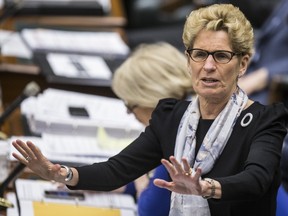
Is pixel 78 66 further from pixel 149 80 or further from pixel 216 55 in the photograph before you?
pixel 216 55

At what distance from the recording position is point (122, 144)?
9.08 feet

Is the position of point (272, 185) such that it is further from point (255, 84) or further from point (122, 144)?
point (255, 84)

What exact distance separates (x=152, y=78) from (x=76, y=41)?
1.53m

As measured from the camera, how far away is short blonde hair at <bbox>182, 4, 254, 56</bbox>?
65.9 inches

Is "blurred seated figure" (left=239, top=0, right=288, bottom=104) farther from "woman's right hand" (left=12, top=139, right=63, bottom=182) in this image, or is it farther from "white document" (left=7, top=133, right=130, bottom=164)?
"woman's right hand" (left=12, top=139, right=63, bottom=182)

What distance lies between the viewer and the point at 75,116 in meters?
2.97

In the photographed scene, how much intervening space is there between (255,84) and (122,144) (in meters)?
1.18

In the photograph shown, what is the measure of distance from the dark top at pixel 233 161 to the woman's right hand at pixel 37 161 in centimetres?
8

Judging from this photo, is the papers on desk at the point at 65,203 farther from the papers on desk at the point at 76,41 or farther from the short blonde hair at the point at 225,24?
the papers on desk at the point at 76,41

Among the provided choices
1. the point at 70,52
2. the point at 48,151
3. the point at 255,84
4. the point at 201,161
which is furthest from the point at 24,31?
the point at 201,161

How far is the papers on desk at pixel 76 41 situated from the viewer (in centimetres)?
364

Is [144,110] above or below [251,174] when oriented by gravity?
below

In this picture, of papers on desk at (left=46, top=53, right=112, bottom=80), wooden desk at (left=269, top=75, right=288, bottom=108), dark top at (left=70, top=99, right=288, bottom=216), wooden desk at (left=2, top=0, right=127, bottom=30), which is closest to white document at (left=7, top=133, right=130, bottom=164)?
papers on desk at (left=46, top=53, right=112, bottom=80)

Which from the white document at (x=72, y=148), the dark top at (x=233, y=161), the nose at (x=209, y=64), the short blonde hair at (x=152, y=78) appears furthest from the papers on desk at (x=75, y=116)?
the nose at (x=209, y=64)
